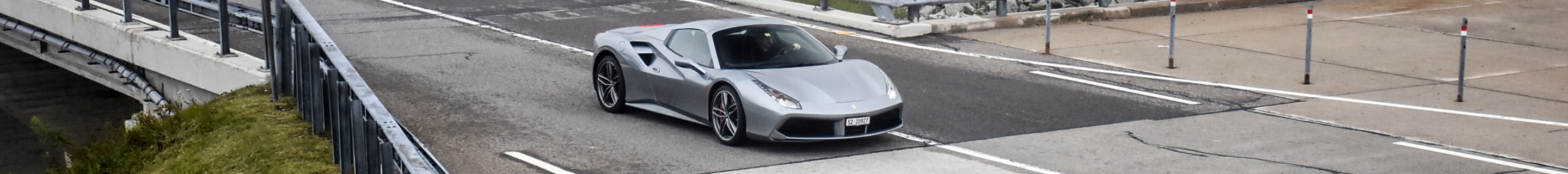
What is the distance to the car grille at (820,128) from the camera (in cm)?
964

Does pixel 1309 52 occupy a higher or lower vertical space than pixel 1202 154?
higher

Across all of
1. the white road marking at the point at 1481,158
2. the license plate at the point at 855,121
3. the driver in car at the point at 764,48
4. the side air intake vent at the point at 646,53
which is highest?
the driver in car at the point at 764,48

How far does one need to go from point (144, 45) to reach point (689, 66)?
6811mm

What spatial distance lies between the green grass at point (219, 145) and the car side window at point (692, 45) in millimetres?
2538

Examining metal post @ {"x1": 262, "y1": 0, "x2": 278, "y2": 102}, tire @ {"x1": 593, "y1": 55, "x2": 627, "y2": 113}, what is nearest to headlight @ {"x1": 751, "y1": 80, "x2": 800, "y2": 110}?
tire @ {"x1": 593, "y1": 55, "x2": 627, "y2": 113}

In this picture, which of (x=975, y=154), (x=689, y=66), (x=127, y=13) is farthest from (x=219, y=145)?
(x=127, y=13)

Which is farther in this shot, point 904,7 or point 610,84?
point 904,7

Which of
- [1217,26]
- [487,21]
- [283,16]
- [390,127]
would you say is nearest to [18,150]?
[487,21]

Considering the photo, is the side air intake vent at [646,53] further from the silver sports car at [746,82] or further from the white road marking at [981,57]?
the white road marking at [981,57]

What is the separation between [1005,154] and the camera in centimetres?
1001

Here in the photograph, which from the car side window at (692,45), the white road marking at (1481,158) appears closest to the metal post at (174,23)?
the car side window at (692,45)

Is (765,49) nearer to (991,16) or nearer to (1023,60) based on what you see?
(1023,60)

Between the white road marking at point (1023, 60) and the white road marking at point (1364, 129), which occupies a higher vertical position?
the white road marking at point (1023, 60)

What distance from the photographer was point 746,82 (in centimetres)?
996
